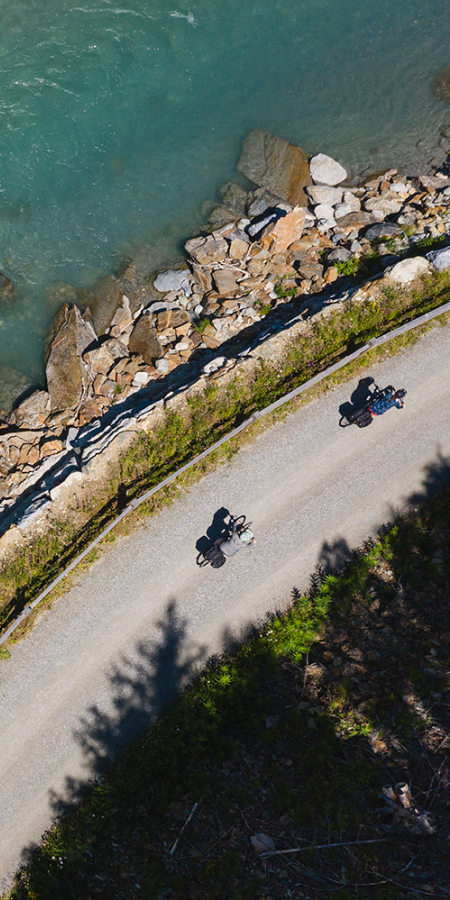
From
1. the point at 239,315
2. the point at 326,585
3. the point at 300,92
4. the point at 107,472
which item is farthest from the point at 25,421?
the point at 300,92

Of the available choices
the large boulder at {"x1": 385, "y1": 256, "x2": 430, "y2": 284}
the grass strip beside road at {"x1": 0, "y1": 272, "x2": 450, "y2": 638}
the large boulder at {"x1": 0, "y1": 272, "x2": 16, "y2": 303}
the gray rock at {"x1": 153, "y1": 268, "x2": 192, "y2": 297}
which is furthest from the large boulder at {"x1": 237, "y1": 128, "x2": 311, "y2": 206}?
the large boulder at {"x1": 0, "y1": 272, "x2": 16, "y2": 303}

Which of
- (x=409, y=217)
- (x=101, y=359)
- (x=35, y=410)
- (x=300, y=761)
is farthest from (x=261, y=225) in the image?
(x=300, y=761)

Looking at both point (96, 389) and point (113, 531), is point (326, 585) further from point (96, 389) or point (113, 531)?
point (96, 389)

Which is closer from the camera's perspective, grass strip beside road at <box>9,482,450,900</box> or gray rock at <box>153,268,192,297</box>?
grass strip beside road at <box>9,482,450,900</box>

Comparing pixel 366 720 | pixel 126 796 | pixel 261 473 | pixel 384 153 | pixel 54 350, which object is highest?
pixel 54 350

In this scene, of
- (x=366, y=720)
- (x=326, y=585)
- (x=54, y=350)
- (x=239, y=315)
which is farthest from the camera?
(x=54, y=350)

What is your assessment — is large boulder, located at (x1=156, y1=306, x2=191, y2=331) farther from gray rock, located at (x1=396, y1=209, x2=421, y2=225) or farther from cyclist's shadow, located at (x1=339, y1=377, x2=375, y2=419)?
gray rock, located at (x1=396, y1=209, x2=421, y2=225)
